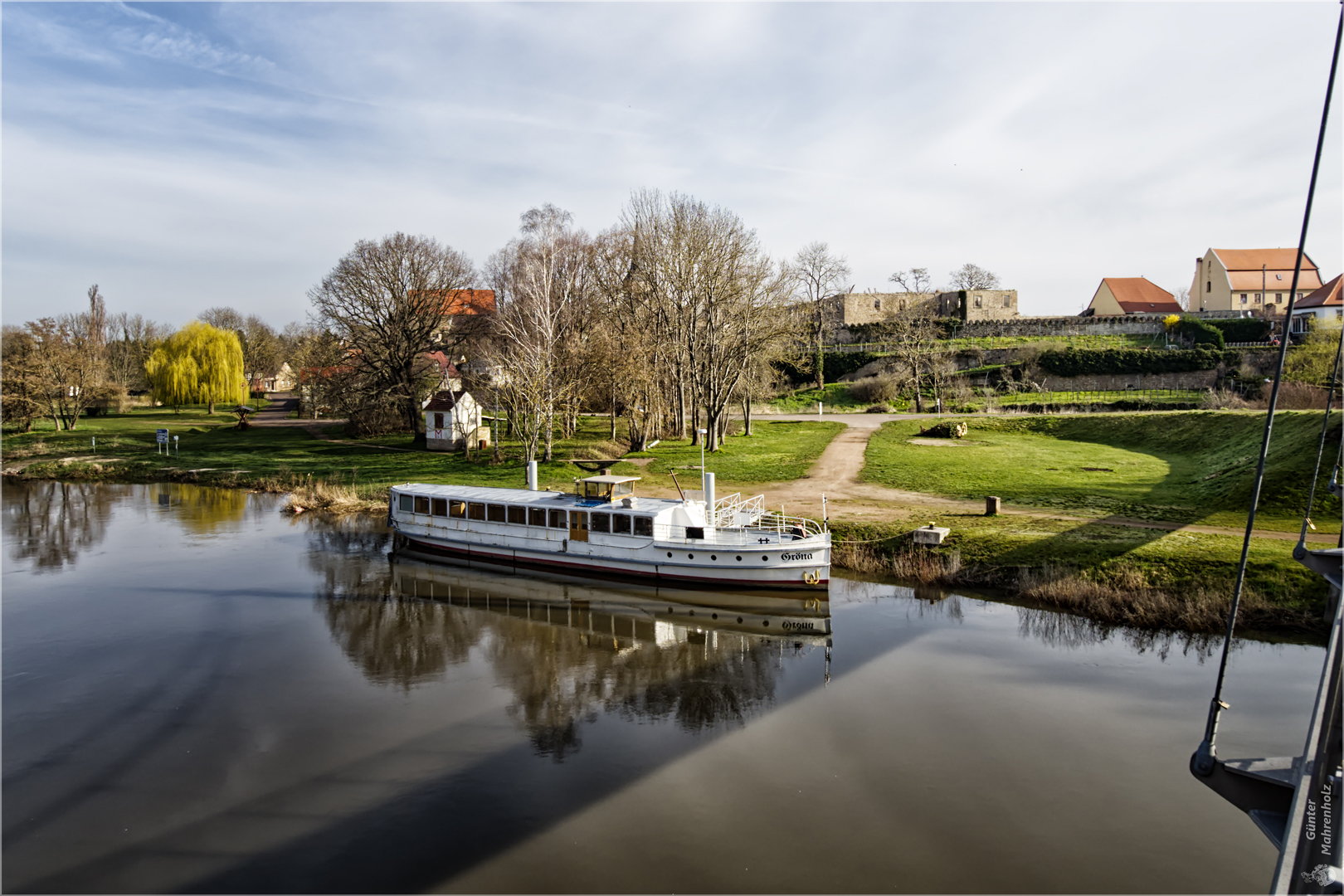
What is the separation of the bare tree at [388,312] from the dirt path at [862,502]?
2951 cm

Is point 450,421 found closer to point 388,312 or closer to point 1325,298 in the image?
point 388,312

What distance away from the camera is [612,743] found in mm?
13945

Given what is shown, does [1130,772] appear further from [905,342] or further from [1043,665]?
[905,342]

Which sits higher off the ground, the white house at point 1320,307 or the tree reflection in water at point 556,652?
the white house at point 1320,307

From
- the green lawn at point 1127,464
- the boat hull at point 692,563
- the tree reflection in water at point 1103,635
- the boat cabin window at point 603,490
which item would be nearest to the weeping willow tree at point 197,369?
the boat hull at point 692,563

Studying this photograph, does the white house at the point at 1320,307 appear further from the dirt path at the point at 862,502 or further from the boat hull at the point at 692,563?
the boat hull at the point at 692,563

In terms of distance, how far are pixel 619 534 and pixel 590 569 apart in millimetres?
1652

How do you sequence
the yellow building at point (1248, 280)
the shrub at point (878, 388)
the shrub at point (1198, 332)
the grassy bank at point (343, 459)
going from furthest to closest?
the yellow building at point (1248, 280) → the shrub at point (1198, 332) → the shrub at point (878, 388) → the grassy bank at point (343, 459)

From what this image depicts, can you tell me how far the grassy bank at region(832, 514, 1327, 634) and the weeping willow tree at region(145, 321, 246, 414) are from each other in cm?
6893

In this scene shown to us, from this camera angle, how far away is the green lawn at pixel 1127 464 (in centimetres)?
2559

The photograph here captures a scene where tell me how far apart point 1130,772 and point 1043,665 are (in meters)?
4.48

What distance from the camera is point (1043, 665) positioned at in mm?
17266

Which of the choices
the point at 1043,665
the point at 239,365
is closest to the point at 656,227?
the point at 1043,665

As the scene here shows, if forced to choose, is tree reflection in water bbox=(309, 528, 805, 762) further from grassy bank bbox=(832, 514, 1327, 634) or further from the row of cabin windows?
grassy bank bbox=(832, 514, 1327, 634)
